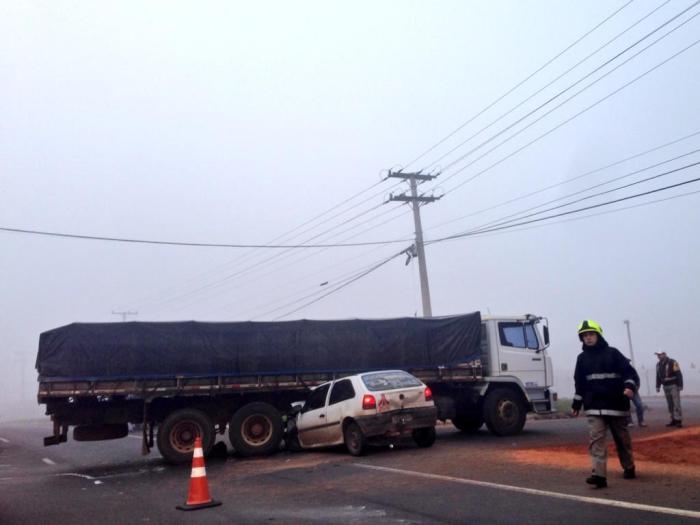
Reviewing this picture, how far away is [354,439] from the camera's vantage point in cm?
1384

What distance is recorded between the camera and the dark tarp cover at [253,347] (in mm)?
14625

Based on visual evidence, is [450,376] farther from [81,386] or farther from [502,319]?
[81,386]

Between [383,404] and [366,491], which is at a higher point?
[383,404]

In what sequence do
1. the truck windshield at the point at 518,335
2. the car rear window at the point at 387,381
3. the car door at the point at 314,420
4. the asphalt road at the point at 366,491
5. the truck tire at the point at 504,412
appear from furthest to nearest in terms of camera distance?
the truck windshield at the point at 518,335
the truck tire at the point at 504,412
the car door at the point at 314,420
the car rear window at the point at 387,381
the asphalt road at the point at 366,491

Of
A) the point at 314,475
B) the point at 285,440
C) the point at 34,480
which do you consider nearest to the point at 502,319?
the point at 285,440

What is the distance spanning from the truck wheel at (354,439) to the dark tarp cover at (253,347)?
7.61 ft

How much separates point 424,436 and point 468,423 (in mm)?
3775

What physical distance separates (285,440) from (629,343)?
34.6 meters

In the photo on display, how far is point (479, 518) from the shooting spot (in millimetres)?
7270

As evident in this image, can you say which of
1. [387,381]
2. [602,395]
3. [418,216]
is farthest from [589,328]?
[418,216]

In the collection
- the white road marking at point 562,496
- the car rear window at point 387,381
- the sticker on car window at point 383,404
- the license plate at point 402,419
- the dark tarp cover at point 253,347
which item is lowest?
the white road marking at point 562,496

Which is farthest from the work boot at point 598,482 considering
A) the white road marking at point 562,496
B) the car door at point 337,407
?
the car door at point 337,407

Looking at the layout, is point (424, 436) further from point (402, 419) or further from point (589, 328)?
point (589, 328)

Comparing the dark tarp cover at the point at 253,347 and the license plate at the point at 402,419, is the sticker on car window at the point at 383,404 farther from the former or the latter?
the dark tarp cover at the point at 253,347
